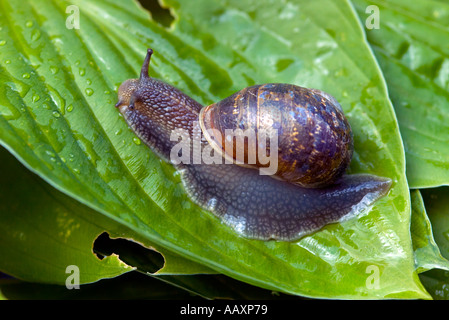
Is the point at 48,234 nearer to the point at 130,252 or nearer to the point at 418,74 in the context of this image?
the point at 130,252

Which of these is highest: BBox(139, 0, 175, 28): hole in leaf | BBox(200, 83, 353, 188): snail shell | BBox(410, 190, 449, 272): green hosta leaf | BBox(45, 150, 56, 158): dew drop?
BBox(139, 0, 175, 28): hole in leaf

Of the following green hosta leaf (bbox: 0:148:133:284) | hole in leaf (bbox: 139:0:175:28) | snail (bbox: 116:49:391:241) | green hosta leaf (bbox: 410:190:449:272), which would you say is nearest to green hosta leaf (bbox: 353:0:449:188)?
green hosta leaf (bbox: 410:190:449:272)

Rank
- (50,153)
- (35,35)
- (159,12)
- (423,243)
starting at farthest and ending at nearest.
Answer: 1. (159,12)
2. (35,35)
3. (423,243)
4. (50,153)

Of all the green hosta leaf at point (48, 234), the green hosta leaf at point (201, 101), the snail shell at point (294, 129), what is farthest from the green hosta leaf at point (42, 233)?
the snail shell at point (294, 129)

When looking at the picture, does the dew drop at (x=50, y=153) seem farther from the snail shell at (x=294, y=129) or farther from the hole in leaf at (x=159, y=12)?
Answer: the hole in leaf at (x=159, y=12)

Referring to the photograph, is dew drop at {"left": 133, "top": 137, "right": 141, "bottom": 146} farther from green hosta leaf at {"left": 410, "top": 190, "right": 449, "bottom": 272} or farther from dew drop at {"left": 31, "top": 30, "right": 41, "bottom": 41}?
green hosta leaf at {"left": 410, "top": 190, "right": 449, "bottom": 272}

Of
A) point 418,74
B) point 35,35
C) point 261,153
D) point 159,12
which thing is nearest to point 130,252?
point 261,153

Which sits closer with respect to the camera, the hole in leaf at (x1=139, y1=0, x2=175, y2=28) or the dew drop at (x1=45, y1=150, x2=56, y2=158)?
the dew drop at (x1=45, y1=150, x2=56, y2=158)
